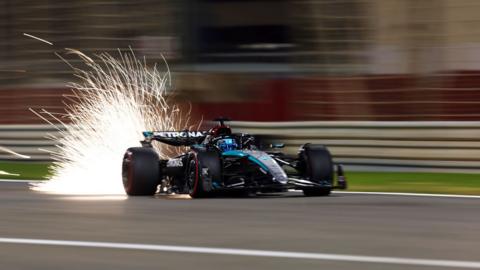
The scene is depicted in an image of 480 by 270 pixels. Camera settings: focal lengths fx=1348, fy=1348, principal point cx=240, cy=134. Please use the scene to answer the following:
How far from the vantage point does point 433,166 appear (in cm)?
2016

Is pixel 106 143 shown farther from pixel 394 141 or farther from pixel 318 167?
pixel 394 141

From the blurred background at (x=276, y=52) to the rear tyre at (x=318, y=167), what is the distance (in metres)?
4.99

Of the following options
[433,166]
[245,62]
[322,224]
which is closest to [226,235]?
[322,224]

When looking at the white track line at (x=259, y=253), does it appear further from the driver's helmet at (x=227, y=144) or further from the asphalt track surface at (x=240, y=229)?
the driver's helmet at (x=227, y=144)

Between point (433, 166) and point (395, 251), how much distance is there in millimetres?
10562

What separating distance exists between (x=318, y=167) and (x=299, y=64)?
7.43 meters

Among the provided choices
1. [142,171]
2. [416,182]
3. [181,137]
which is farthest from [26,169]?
[416,182]

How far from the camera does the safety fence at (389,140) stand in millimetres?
19922

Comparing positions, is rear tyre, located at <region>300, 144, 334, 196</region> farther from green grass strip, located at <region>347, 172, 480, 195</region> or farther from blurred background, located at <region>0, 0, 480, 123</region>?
blurred background, located at <region>0, 0, 480, 123</region>

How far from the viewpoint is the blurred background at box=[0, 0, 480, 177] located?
814 inches

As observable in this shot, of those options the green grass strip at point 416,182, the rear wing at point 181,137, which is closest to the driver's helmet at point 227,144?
the rear wing at point 181,137

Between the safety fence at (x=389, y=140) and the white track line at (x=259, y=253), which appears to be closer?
the white track line at (x=259, y=253)

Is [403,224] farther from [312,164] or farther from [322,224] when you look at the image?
[312,164]

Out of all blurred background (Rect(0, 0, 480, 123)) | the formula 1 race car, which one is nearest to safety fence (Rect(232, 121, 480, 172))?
blurred background (Rect(0, 0, 480, 123))
